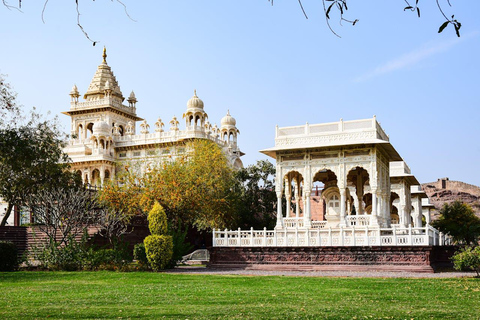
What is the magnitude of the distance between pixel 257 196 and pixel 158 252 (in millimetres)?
17790

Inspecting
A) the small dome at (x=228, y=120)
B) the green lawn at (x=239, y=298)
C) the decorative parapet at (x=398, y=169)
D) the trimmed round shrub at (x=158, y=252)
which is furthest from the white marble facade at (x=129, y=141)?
the green lawn at (x=239, y=298)

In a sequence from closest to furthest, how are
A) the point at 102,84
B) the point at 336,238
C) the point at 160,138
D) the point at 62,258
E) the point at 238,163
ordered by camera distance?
the point at 62,258 → the point at 336,238 → the point at 160,138 → the point at 238,163 → the point at 102,84

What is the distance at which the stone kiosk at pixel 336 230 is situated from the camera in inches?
945

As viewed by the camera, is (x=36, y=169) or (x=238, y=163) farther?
(x=238, y=163)

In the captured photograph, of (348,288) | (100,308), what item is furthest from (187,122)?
(100,308)

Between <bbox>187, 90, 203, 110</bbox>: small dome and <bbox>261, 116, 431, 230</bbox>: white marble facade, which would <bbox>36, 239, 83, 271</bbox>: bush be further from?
<bbox>187, 90, 203, 110</bbox>: small dome

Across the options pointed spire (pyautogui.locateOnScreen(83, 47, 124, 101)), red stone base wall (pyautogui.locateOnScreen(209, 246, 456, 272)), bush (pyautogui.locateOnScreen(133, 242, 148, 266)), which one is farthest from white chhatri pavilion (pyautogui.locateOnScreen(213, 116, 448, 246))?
pointed spire (pyautogui.locateOnScreen(83, 47, 124, 101))

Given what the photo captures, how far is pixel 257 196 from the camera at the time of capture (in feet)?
138

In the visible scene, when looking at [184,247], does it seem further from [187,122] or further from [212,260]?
[187,122]

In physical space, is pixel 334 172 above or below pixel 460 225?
above

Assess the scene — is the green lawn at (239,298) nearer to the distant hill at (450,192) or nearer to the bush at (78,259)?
the bush at (78,259)

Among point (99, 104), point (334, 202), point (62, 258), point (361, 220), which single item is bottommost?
point (62, 258)

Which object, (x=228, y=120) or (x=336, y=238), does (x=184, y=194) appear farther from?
(x=228, y=120)

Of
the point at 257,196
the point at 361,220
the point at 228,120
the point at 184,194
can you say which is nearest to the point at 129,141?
the point at 228,120
